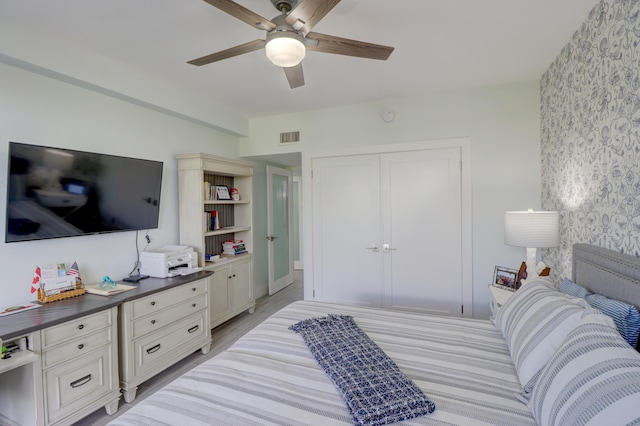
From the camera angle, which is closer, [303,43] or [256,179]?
[303,43]

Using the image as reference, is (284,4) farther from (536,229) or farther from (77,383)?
(77,383)

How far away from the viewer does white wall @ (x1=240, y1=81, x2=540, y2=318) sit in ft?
9.55

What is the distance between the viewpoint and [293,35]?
1.52m

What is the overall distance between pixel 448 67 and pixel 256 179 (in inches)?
114

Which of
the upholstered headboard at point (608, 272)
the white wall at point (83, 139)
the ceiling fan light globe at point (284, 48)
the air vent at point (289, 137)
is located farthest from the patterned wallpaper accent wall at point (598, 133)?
the white wall at point (83, 139)

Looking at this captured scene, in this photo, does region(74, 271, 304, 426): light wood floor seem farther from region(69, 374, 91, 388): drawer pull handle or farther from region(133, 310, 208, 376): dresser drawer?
region(69, 374, 91, 388): drawer pull handle

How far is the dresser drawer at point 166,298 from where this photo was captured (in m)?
2.23

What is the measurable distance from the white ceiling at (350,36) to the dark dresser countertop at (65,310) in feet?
5.98

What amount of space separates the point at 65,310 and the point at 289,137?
280 cm

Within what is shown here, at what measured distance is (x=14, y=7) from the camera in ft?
5.67

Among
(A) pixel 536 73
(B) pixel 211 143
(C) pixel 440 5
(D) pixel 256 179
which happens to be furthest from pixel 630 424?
(D) pixel 256 179

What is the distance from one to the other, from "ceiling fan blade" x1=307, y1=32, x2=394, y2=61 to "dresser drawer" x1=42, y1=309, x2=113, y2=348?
7.15ft

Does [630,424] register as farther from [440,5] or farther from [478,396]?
[440,5]

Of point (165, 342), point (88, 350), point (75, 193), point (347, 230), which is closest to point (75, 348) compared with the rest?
point (88, 350)
